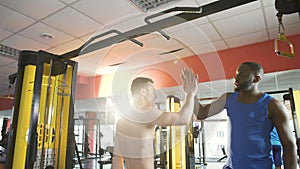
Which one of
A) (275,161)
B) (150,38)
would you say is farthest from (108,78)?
(275,161)

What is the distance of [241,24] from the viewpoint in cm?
306

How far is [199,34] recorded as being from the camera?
11.1ft

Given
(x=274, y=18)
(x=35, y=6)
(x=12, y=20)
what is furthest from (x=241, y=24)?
(x=12, y=20)

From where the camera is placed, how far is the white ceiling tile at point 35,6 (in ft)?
8.39

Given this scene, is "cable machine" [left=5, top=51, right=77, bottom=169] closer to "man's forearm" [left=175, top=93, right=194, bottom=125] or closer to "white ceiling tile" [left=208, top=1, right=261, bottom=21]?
"man's forearm" [left=175, top=93, right=194, bottom=125]

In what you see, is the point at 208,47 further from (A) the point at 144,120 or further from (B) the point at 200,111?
(A) the point at 144,120

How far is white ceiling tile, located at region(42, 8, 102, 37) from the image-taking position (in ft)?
9.23

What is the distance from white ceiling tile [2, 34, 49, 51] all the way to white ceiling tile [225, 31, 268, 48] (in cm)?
308

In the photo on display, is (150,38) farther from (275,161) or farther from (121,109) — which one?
(275,161)

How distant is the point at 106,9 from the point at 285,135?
2237 mm

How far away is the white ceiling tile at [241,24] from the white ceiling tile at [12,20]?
8.24ft

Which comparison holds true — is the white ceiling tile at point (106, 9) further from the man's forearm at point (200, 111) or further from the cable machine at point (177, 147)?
the cable machine at point (177, 147)

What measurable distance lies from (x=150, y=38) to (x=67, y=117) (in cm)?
172

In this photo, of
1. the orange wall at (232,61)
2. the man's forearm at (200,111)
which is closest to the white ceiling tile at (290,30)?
the orange wall at (232,61)
